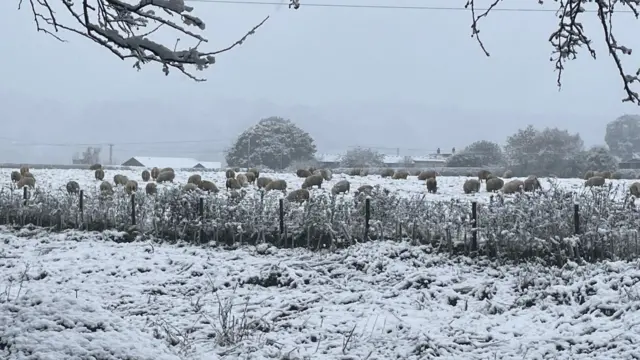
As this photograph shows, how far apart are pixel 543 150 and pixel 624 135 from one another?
71.8 ft

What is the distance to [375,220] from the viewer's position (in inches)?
508

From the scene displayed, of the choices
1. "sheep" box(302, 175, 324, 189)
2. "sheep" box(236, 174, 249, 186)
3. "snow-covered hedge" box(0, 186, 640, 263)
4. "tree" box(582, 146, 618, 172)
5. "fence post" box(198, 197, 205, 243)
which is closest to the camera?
"snow-covered hedge" box(0, 186, 640, 263)

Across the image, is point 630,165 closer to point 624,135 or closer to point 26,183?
point 624,135

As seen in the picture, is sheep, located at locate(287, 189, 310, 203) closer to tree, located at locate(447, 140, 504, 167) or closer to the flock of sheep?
the flock of sheep

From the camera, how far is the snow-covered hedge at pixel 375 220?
1096 cm

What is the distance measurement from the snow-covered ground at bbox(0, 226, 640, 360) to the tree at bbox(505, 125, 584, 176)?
121 ft

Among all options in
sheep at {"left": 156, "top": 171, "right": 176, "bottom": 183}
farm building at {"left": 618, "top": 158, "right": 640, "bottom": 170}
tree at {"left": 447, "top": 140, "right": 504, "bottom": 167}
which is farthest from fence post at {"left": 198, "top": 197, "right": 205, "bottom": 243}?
farm building at {"left": 618, "top": 158, "right": 640, "bottom": 170}

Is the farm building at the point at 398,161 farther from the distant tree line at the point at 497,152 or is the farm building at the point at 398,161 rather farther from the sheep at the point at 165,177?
the sheep at the point at 165,177

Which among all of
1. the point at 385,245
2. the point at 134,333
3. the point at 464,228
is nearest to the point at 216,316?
the point at 134,333

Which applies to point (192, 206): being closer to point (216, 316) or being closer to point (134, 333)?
point (216, 316)

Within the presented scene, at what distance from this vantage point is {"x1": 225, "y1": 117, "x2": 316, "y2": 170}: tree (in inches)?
2089

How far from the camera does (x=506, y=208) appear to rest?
11.6m

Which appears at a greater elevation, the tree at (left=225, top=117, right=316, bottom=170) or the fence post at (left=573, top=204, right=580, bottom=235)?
the tree at (left=225, top=117, right=316, bottom=170)

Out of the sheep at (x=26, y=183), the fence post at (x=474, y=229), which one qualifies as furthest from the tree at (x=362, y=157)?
the fence post at (x=474, y=229)
